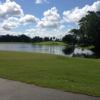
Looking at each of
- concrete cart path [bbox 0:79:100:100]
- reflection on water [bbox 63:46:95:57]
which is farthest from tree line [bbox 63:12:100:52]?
concrete cart path [bbox 0:79:100:100]

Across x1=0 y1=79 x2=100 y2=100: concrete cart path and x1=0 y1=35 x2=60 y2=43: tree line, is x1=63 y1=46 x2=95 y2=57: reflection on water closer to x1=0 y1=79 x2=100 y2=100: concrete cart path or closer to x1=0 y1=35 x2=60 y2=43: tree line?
x1=0 y1=79 x2=100 y2=100: concrete cart path

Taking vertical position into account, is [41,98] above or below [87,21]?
below

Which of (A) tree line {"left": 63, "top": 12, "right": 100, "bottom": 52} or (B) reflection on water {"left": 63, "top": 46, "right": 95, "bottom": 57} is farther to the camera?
(A) tree line {"left": 63, "top": 12, "right": 100, "bottom": 52}

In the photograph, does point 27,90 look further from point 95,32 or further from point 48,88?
point 95,32

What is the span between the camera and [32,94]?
30.5 ft

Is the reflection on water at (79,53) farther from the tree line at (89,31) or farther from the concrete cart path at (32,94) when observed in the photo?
the concrete cart path at (32,94)

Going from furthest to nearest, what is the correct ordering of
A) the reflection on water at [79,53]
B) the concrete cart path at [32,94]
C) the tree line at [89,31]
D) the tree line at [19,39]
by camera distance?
1. the tree line at [19,39]
2. the tree line at [89,31]
3. the reflection on water at [79,53]
4. the concrete cart path at [32,94]

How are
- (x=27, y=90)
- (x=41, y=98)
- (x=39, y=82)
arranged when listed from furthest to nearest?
(x=39, y=82)
(x=27, y=90)
(x=41, y=98)

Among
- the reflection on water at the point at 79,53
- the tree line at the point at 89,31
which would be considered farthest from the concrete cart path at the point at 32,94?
the tree line at the point at 89,31

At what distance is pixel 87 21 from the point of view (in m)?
102

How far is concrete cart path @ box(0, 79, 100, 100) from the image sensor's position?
8.77 meters

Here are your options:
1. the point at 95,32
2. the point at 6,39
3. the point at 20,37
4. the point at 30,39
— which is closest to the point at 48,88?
the point at 95,32

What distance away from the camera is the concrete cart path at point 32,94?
8769 mm

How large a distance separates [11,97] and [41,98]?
99cm
